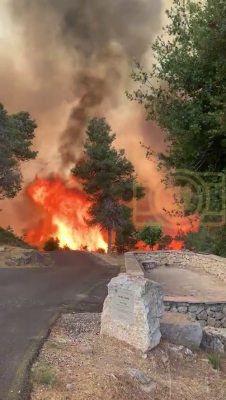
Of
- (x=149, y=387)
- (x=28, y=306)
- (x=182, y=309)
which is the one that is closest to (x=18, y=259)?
(x=28, y=306)

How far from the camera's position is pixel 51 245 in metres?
41.6

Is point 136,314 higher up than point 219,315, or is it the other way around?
point 136,314

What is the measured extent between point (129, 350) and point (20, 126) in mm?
29586

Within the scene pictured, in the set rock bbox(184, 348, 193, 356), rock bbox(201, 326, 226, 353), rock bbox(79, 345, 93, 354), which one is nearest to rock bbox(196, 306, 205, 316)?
rock bbox(201, 326, 226, 353)

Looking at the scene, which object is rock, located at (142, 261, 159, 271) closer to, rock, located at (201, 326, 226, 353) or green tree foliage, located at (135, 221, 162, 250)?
green tree foliage, located at (135, 221, 162, 250)

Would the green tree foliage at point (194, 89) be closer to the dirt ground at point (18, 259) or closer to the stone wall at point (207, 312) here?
the stone wall at point (207, 312)

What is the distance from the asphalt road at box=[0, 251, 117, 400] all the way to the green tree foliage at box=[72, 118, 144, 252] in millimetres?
19449

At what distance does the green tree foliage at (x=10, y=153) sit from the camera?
79.0 feet

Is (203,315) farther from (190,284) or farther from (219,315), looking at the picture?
(190,284)

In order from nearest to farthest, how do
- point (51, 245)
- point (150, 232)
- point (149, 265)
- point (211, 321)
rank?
1. point (211, 321)
2. point (149, 265)
3. point (150, 232)
4. point (51, 245)

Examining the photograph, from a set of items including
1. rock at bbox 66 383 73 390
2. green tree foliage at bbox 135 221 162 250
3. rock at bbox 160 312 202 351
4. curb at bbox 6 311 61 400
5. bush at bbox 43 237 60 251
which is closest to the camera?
curb at bbox 6 311 61 400

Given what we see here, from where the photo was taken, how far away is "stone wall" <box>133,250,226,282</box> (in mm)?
17997

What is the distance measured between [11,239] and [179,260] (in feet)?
67.7

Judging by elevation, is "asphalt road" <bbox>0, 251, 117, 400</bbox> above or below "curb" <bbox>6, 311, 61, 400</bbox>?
above
